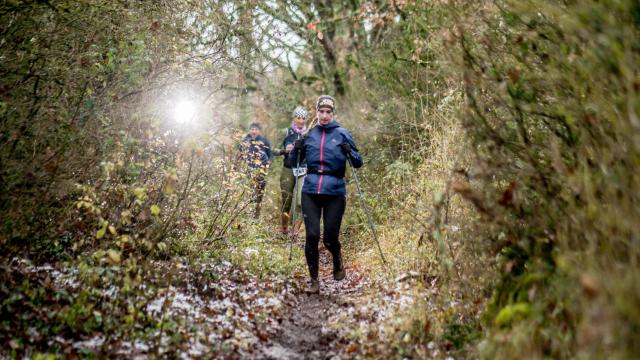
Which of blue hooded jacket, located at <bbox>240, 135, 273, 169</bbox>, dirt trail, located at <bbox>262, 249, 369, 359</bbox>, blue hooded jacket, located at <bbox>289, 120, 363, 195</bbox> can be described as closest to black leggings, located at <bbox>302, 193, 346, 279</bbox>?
blue hooded jacket, located at <bbox>289, 120, 363, 195</bbox>

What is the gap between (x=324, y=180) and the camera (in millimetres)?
7672

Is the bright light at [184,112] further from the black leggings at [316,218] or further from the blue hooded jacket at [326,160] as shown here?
the black leggings at [316,218]

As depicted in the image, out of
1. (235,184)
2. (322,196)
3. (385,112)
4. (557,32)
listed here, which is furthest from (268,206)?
(557,32)

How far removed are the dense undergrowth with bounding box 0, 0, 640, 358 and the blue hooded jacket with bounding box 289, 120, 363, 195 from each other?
4.12 ft

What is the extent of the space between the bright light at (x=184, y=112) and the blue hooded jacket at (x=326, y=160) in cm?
171

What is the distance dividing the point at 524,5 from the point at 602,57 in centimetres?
98

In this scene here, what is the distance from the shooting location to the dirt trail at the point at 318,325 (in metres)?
5.20

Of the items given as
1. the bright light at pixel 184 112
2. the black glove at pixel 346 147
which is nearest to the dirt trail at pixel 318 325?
the black glove at pixel 346 147

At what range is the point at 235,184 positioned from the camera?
867 centimetres

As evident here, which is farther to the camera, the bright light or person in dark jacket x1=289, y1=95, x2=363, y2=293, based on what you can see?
the bright light

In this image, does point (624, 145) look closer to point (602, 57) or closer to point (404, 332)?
point (602, 57)

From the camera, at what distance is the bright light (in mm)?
7818

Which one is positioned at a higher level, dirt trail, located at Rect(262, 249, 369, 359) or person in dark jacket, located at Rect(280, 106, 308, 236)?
person in dark jacket, located at Rect(280, 106, 308, 236)

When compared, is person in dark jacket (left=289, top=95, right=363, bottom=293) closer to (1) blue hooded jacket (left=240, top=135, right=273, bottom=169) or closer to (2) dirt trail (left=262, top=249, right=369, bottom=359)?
(2) dirt trail (left=262, top=249, right=369, bottom=359)
